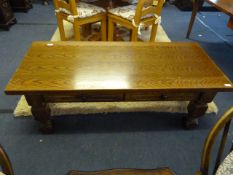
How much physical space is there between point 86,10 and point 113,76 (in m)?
1.23

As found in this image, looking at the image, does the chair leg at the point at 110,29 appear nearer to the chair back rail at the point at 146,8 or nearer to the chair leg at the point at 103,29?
the chair leg at the point at 103,29

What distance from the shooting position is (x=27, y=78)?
3.76 feet

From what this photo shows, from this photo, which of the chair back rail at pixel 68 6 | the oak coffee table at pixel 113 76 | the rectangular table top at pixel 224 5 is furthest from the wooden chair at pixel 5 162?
the rectangular table top at pixel 224 5

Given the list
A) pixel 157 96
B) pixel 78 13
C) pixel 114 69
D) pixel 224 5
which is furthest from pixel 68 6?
pixel 224 5

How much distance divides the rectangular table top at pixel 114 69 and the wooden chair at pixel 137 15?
1.93ft

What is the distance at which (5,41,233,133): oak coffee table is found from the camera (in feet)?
3.65

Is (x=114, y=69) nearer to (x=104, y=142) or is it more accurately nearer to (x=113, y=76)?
(x=113, y=76)

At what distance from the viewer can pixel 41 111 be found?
48.2 inches

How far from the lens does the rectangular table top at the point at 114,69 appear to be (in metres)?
1.12

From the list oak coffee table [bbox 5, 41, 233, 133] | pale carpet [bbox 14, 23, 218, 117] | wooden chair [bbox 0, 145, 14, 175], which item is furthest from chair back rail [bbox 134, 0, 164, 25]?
wooden chair [bbox 0, 145, 14, 175]

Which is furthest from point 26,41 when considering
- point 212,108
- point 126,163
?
point 212,108

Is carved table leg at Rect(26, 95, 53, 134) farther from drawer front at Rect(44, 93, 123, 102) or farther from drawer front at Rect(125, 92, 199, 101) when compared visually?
drawer front at Rect(125, 92, 199, 101)

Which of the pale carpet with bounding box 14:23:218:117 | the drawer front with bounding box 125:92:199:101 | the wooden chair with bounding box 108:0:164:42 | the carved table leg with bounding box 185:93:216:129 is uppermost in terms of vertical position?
the wooden chair with bounding box 108:0:164:42

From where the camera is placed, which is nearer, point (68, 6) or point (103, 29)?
point (68, 6)
